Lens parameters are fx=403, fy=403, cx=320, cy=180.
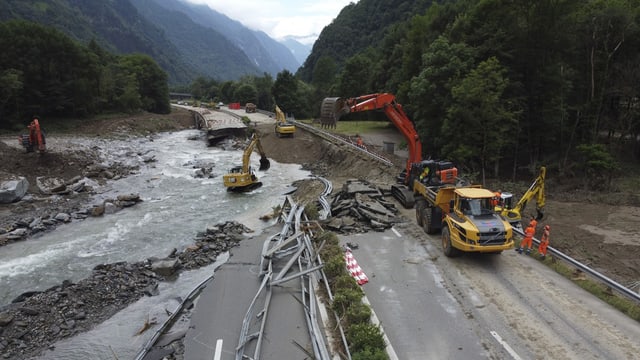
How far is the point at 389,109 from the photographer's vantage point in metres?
22.6

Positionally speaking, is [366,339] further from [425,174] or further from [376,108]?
[376,108]

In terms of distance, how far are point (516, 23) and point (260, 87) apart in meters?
93.8

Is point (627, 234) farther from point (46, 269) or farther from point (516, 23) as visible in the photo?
point (46, 269)

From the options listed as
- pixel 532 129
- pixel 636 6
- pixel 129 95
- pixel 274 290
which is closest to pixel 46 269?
pixel 274 290

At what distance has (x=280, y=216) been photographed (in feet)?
77.2

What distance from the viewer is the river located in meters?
13.6

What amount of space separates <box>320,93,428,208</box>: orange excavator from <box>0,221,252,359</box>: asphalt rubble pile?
8.38 metres

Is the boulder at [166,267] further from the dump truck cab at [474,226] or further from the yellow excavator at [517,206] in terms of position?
the yellow excavator at [517,206]

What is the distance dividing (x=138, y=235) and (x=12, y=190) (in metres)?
11.9

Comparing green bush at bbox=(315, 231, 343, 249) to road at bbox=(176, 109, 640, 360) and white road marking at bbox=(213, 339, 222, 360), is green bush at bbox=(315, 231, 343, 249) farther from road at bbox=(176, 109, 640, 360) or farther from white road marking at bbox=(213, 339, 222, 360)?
white road marking at bbox=(213, 339, 222, 360)

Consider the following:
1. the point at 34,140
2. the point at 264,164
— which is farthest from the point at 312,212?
the point at 34,140

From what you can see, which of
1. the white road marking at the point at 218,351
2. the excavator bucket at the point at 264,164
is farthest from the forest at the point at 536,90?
the white road marking at the point at 218,351

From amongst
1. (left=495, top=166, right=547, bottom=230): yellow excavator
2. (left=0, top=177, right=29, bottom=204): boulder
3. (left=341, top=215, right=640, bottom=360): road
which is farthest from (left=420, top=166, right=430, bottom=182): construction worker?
(left=0, top=177, right=29, bottom=204): boulder

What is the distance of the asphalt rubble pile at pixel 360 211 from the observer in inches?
750
